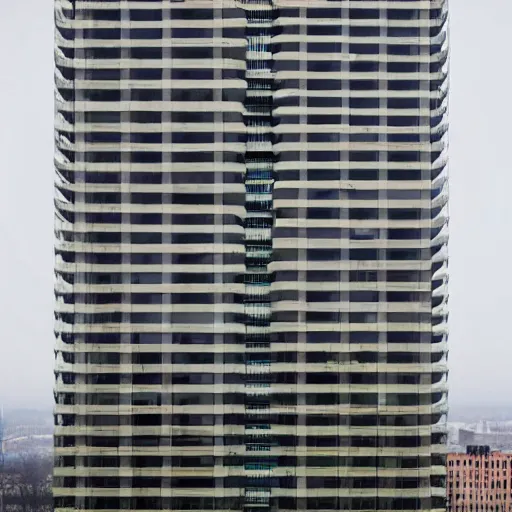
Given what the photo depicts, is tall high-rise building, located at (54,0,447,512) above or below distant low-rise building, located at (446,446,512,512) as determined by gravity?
above

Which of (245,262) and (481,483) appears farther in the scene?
(481,483)

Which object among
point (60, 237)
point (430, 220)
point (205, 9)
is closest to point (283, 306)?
point (430, 220)

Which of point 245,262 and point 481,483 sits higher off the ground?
point 245,262

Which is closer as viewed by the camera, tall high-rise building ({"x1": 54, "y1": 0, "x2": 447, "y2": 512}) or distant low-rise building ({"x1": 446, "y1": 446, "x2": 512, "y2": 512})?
tall high-rise building ({"x1": 54, "y1": 0, "x2": 447, "y2": 512})

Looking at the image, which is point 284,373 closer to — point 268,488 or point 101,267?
point 268,488
